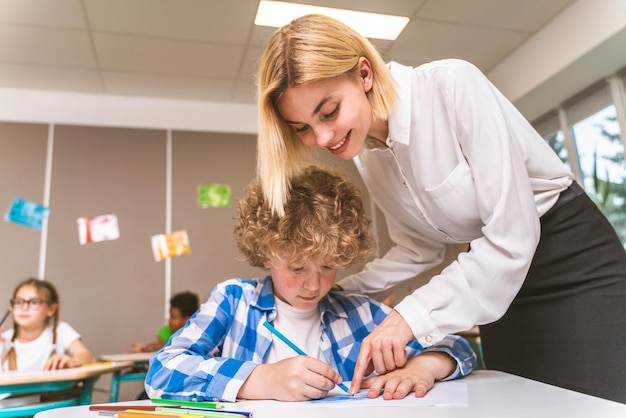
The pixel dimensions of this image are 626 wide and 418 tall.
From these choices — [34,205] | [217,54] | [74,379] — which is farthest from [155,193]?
[74,379]

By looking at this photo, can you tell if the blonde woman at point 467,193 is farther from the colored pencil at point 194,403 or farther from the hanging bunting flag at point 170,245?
the hanging bunting flag at point 170,245

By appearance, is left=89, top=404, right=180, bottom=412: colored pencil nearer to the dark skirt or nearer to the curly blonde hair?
the curly blonde hair

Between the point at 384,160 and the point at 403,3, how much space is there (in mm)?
1659

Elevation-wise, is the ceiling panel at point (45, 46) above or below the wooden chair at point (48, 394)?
above

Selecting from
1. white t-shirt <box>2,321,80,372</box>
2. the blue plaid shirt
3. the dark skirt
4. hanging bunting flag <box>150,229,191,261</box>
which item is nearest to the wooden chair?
white t-shirt <box>2,321,80,372</box>

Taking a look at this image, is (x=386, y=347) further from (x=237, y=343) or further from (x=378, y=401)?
(x=237, y=343)

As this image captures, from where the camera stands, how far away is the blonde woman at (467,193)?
69 centimetres

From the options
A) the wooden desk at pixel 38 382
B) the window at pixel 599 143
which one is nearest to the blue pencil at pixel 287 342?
the wooden desk at pixel 38 382

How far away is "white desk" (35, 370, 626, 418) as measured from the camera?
1.67ft

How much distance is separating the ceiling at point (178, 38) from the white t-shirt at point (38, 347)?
154 cm

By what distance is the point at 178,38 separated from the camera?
268 centimetres

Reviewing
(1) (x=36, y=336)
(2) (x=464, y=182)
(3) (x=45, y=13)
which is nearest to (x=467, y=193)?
(2) (x=464, y=182)

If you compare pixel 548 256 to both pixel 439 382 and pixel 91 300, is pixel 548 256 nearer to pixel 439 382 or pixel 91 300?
pixel 439 382

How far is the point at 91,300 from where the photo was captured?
3.11 metres
